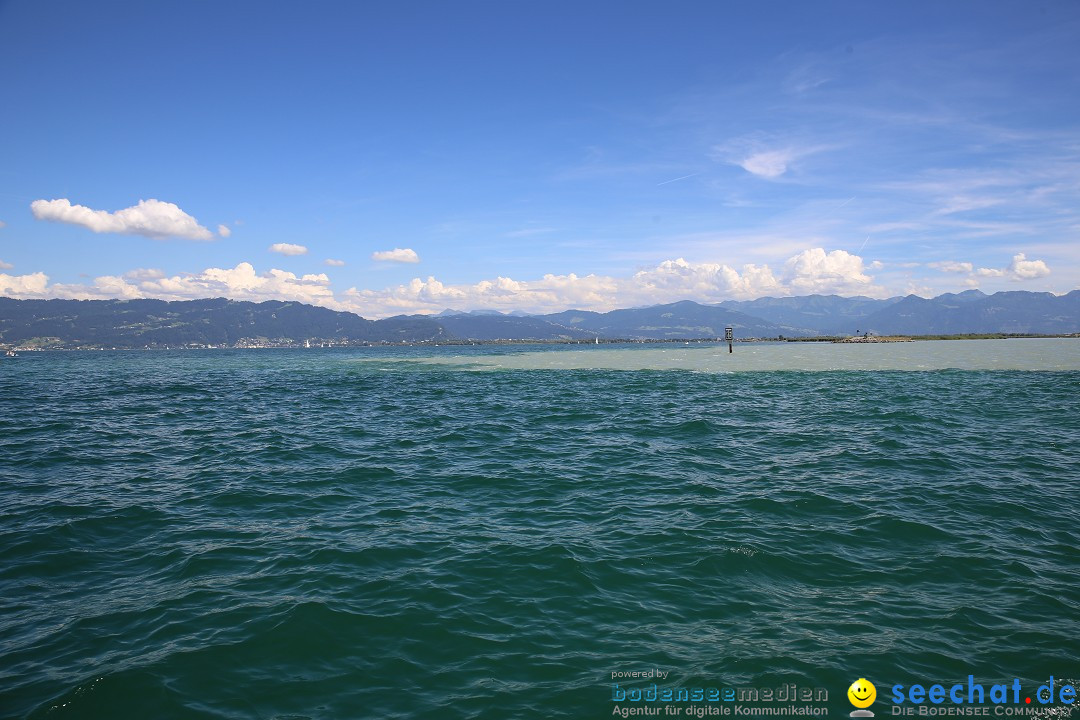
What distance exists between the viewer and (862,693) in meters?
7.93

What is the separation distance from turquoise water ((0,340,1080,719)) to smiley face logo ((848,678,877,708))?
0.15m

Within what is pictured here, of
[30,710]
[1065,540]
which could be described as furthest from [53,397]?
[1065,540]

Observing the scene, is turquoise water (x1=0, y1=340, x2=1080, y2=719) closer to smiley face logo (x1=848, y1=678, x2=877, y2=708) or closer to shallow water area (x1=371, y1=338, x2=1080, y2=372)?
smiley face logo (x1=848, y1=678, x2=877, y2=708)

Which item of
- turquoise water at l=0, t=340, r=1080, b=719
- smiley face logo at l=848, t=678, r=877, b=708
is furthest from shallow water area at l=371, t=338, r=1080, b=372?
smiley face logo at l=848, t=678, r=877, b=708

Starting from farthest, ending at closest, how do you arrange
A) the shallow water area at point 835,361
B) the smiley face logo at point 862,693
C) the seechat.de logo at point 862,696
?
1. the shallow water area at point 835,361
2. the smiley face logo at point 862,693
3. the seechat.de logo at point 862,696

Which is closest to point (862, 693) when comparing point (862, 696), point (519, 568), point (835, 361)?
point (862, 696)

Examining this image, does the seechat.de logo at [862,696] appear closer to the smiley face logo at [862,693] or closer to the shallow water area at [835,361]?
the smiley face logo at [862,693]

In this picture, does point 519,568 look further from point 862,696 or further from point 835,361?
point 835,361

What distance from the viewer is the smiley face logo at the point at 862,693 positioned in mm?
7816

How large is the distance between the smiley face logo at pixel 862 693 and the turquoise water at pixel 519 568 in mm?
147

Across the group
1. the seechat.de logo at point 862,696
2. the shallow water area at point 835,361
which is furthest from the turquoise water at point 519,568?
the shallow water area at point 835,361

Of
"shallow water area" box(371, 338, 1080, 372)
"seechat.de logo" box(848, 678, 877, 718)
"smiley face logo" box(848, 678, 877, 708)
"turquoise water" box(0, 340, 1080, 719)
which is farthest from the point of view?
"shallow water area" box(371, 338, 1080, 372)

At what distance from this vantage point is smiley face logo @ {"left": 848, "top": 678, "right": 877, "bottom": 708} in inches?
308

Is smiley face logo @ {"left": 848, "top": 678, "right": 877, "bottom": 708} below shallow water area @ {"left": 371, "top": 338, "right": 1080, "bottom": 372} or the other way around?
below
